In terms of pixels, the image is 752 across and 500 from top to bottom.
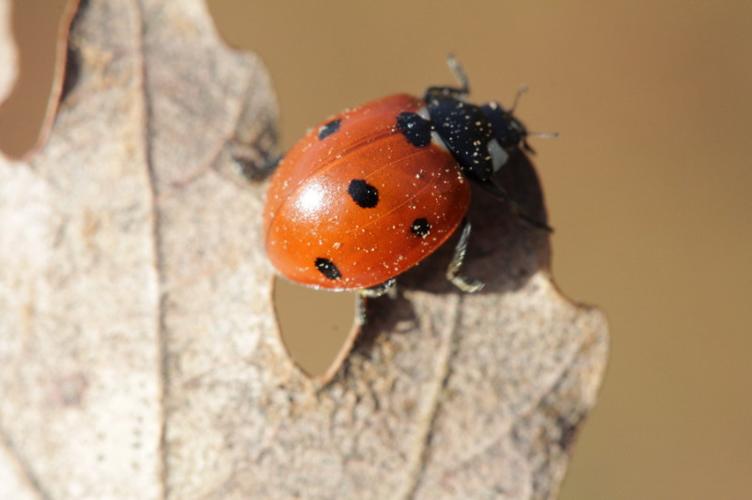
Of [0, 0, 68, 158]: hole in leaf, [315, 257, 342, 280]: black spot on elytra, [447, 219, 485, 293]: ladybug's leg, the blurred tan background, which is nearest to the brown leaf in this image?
[447, 219, 485, 293]: ladybug's leg

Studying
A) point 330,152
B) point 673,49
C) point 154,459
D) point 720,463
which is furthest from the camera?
point 673,49

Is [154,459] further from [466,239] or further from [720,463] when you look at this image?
[720,463]

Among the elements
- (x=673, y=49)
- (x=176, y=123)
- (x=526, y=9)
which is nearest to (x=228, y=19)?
(x=526, y=9)

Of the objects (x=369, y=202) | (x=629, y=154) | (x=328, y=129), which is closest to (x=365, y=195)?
(x=369, y=202)

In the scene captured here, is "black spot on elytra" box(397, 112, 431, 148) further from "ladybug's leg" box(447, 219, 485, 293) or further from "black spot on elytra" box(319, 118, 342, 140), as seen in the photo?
"ladybug's leg" box(447, 219, 485, 293)

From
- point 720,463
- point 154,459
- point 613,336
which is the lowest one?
point 720,463

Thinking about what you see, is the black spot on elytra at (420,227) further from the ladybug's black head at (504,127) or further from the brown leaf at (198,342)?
the ladybug's black head at (504,127)

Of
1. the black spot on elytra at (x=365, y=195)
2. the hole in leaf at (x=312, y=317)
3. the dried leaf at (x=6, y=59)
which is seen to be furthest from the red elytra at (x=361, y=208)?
the hole in leaf at (x=312, y=317)
